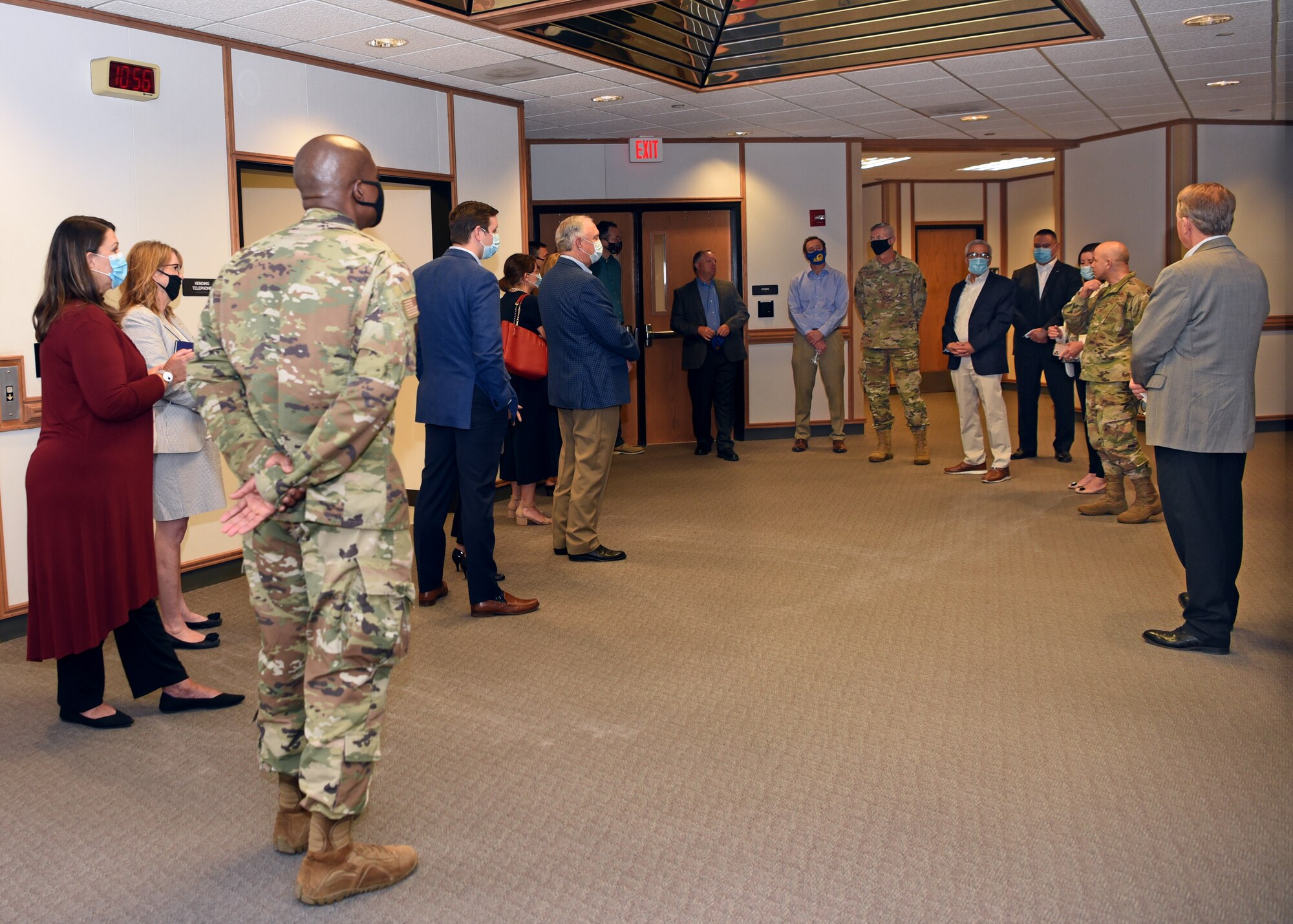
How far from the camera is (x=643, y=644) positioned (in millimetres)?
4359

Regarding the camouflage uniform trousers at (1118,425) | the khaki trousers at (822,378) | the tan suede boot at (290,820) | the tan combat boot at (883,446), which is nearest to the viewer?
the tan suede boot at (290,820)

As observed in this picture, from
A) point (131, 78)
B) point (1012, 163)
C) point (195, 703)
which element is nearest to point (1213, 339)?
point (195, 703)

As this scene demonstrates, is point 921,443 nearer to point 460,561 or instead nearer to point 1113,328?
point 1113,328

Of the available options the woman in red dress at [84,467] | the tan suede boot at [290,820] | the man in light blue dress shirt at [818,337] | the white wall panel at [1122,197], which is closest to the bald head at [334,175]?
the woman in red dress at [84,467]

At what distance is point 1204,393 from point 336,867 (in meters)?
3.38

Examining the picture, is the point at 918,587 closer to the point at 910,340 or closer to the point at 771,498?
the point at 771,498

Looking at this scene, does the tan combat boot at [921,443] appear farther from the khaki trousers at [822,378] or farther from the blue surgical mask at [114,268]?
the blue surgical mask at [114,268]

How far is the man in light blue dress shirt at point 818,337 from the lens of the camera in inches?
371

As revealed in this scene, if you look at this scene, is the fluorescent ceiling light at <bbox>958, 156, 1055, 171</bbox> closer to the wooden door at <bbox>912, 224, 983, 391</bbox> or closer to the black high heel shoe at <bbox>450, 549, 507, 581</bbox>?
the wooden door at <bbox>912, 224, 983, 391</bbox>

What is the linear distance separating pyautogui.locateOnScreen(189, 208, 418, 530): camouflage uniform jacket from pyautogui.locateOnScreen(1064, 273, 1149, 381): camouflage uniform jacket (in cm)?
476

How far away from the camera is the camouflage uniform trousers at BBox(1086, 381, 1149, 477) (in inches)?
242

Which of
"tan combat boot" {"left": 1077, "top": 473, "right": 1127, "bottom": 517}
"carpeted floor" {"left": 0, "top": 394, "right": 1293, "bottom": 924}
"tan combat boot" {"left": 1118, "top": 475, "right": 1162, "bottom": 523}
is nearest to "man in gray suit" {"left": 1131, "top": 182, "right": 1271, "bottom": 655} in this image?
"carpeted floor" {"left": 0, "top": 394, "right": 1293, "bottom": 924}

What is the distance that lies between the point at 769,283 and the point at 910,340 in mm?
2181

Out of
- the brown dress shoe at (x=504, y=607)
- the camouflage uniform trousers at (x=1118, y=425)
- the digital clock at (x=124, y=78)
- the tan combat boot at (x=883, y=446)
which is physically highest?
the digital clock at (x=124, y=78)
